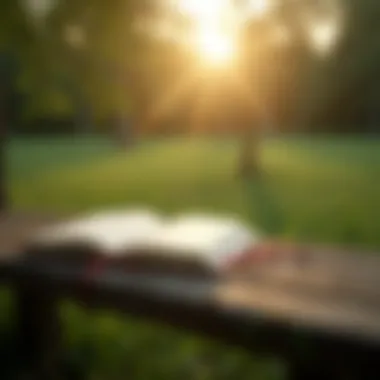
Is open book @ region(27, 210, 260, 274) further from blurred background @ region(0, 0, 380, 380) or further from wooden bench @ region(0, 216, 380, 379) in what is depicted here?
blurred background @ region(0, 0, 380, 380)

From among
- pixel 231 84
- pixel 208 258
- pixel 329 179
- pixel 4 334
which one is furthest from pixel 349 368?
pixel 4 334

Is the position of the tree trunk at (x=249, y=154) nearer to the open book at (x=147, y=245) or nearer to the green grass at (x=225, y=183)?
the green grass at (x=225, y=183)

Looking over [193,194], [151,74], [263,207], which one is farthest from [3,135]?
[263,207]

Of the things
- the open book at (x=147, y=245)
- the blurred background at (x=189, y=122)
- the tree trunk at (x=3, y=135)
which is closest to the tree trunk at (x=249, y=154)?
the blurred background at (x=189, y=122)

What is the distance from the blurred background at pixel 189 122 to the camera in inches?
44.4

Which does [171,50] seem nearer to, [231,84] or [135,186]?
[231,84]

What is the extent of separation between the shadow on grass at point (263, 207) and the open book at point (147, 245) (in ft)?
0.22

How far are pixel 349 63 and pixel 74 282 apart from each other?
583 millimetres

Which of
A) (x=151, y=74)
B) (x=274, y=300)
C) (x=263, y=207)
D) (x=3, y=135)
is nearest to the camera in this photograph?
(x=274, y=300)

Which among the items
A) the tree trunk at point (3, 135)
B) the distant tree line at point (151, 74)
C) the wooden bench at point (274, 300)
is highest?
the distant tree line at point (151, 74)

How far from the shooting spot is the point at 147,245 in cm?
94

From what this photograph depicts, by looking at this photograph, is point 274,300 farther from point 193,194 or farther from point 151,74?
point 151,74

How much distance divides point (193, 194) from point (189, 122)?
136 mm

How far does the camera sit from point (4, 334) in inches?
55.1
